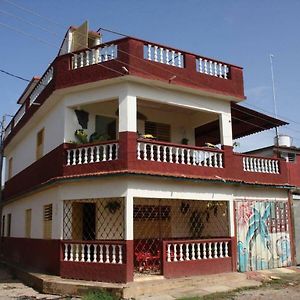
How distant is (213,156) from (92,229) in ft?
14.0

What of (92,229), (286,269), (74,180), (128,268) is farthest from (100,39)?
(286,269)

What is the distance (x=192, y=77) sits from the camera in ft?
38.6

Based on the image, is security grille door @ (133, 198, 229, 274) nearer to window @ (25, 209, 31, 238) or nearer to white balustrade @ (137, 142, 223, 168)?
white balustrade @ (137, 142, 223, 168)

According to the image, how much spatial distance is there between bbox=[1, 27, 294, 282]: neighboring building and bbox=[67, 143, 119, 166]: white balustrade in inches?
1.5

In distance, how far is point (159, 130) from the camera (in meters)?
14.2

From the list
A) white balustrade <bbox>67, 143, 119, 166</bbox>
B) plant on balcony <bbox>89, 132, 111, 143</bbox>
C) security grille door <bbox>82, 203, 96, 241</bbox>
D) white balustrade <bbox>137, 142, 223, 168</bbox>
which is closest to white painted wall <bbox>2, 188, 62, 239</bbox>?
security grille door <bbox>82, 203, 96, 241</bbox>

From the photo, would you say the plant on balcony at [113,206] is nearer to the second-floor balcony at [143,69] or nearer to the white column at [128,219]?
the white column at [128,219]

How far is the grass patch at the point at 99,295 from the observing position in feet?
29.5

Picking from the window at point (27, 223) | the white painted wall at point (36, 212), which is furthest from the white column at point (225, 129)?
the window at point (27, 223)

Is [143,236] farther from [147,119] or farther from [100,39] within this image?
[100,39]

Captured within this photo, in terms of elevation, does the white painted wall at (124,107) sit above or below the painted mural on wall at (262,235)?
above

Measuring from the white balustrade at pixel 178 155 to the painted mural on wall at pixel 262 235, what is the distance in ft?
5.13

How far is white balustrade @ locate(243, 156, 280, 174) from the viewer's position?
41.7ft

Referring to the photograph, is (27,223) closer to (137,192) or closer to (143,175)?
(137,192)
